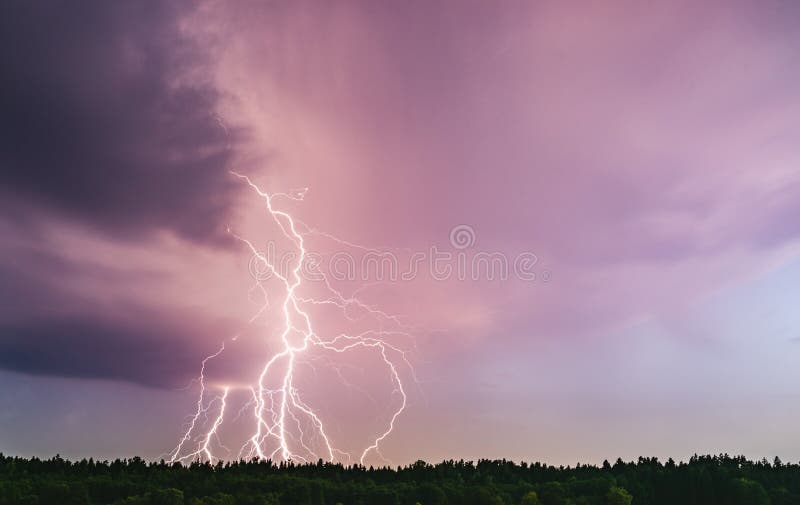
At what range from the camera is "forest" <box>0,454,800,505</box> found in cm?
6988

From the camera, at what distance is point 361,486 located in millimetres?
81875

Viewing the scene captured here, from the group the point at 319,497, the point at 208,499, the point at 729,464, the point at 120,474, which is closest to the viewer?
the point at 208,499

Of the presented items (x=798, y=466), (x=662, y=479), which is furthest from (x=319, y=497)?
(x=798, y=466)

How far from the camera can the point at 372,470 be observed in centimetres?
10081

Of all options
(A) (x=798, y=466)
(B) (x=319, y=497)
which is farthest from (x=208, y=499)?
(A) (x=798, y=466)

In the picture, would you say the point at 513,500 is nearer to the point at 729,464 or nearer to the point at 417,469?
the point at 417,469

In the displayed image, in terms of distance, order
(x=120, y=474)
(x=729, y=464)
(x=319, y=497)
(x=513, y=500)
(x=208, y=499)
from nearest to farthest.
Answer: (x=208, y=499)
(x=319, y=497)
(x=513, y=500)
(x=120, y=474)
(x=729, y=464)

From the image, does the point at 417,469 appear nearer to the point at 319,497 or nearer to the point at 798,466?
the point at 319,497

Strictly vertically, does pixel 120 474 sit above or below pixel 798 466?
below

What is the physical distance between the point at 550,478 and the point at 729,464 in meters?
28.4

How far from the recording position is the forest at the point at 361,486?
69.9m

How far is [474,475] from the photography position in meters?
104

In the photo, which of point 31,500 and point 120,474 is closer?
point 31,500

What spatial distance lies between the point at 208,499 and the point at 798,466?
8817 centimetres
